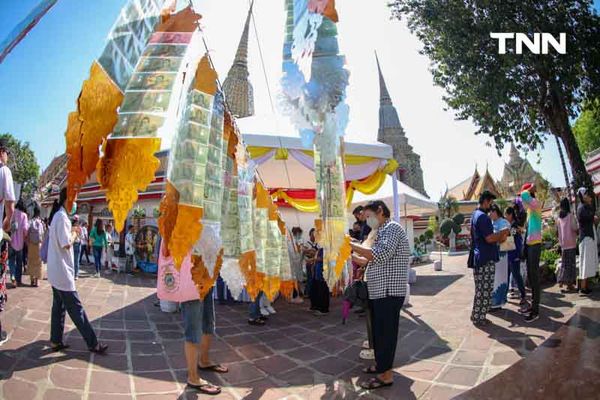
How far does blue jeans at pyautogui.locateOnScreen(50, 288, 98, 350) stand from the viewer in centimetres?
340

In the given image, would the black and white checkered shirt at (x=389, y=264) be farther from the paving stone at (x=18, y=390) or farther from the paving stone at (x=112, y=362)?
the paving stone at (x=18, y=390)

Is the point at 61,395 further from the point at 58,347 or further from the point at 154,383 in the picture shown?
the point at 58,347

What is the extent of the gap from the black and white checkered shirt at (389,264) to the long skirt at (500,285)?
3.24 m

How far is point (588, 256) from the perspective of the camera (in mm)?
5852

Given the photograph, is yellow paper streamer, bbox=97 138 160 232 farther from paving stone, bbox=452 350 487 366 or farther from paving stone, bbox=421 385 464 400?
paving stone, bbox=452 350 487 366

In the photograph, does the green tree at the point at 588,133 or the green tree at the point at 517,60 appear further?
the green tree at the point at 588,133

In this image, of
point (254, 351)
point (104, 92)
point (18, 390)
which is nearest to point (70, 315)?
point (18, 390)

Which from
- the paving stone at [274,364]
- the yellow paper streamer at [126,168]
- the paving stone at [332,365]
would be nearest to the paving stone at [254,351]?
the paving stone at [274,364]

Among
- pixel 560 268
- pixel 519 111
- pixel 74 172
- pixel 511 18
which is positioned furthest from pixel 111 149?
pixel 519 111

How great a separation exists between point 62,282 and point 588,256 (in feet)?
25.5

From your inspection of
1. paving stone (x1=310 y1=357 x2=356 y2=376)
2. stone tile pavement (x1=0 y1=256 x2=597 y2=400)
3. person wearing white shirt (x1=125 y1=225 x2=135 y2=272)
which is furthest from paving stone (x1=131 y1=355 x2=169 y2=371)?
person wearing white shirt (x1=125 y1=225 x2=135 y2=272)

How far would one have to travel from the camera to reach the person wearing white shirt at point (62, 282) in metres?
3.40

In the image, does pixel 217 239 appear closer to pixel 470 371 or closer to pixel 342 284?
pixel 342 284

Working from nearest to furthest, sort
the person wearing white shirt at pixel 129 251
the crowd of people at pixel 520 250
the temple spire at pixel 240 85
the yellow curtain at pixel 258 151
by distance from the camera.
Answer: the crowd of people at pixel 520 250, the yellow curtain at pixel 258 151, the person wearing white shirt at pixel 129 251, the temple spire at pixel 240 85
